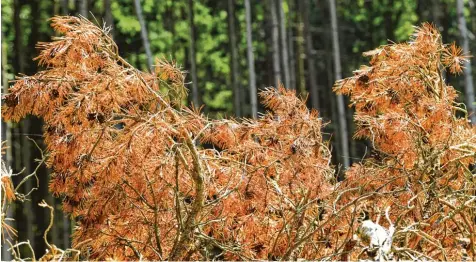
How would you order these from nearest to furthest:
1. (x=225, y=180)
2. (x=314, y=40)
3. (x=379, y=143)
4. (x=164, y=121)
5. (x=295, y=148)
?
1. (x=164, y=121)
2. (x=295, y=148)
3. (x=225, y=180)
4. (x=379, y=143)
5. (x=314, y=40)

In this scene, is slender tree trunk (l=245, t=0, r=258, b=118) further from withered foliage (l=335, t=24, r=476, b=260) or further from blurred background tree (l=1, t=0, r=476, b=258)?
withered foliage (l=335, t=24, r=476, b=260)

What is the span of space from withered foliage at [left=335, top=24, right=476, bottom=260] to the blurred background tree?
4533 mm

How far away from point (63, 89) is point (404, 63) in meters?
1.56

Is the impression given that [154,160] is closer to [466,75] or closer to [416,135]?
[416,135]

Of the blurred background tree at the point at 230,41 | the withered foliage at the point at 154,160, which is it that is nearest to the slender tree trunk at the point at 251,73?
the blurred background tree at the point at 230,41

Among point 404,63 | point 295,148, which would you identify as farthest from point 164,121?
point 404,63

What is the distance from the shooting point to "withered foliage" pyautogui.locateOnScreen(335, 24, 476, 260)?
10.5 ft

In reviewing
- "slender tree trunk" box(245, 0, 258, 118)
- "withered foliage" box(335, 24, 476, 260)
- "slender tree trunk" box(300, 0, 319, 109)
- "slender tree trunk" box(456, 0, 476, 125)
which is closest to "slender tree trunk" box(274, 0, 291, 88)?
"slender tree trunk" box(245, 0, 258, 118)

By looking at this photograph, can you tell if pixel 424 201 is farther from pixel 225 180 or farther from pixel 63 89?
pixel 63 89

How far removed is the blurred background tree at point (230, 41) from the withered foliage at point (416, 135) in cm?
453

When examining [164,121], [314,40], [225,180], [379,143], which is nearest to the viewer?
[164,121]

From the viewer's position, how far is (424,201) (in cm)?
337

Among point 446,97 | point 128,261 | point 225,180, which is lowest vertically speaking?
point 128,261

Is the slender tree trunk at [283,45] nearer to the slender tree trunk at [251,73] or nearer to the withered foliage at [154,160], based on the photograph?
the slender tree trunk at [251,73]
